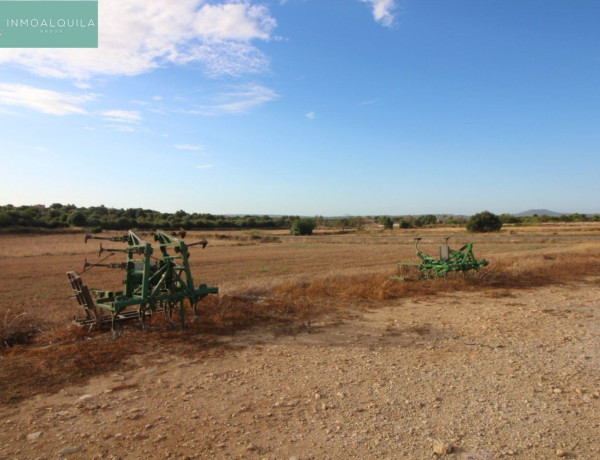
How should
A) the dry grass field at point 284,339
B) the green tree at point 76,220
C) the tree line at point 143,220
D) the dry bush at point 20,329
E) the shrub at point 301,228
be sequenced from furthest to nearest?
the green tree at point 76,220, the shrub at point 301,228, the tree line at point 143,220, the dry bush at point 20,329, the dry grass field at point 284,339

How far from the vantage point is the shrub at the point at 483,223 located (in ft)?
238

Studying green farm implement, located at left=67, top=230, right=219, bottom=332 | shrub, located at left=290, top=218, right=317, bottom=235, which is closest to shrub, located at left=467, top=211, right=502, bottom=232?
shrub, located at left=290, top=218, right=317, bottom=235

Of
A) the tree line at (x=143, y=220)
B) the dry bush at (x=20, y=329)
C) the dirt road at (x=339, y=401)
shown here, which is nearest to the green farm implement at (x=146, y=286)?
the dry bush at (x=20, y=329)

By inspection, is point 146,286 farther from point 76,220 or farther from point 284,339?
point 76,220

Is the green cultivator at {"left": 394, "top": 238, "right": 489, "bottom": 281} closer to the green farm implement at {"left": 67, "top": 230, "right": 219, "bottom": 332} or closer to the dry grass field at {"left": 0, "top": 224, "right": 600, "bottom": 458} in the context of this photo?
the dry grass field at {"left": 0, "top": 224, "right": 600, "bottom": 458}

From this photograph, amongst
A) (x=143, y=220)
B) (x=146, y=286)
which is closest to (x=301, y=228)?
(x=143, y=220)

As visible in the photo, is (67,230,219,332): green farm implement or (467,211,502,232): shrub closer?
(67,230,219,332): green farm implement

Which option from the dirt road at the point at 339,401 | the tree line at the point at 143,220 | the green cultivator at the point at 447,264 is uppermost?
the tree line at the point at 143,220

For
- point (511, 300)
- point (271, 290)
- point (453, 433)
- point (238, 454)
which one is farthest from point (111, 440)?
point (511, 300)

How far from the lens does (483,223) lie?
72.4 metres

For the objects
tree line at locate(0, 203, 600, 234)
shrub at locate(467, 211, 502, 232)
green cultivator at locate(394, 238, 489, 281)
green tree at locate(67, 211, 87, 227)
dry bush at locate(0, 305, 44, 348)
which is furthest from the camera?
green tree at locate(67, 211, 87, 227)

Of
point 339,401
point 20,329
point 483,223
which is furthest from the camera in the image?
point 483,223

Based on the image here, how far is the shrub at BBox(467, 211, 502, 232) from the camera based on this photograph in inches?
2852

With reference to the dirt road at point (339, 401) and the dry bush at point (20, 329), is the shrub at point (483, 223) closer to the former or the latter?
the dirt road at point (339, 401)
